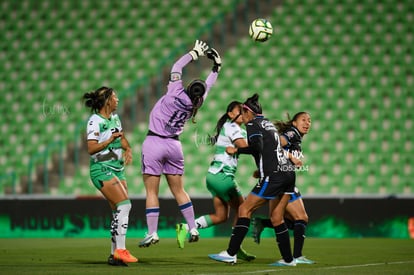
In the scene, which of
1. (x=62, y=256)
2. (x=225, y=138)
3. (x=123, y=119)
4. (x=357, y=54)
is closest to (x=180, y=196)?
(x=225, y=138)

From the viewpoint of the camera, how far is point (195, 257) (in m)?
10.4

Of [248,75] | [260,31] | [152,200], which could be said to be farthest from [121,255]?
[248,75]

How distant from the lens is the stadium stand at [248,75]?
17.4 metres

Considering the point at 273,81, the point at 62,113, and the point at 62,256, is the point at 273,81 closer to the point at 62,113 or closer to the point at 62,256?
the point at 62,113

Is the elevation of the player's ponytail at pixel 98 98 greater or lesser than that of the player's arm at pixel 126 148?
greater

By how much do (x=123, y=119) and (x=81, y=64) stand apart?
6.67 feet

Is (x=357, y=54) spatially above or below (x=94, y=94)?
above

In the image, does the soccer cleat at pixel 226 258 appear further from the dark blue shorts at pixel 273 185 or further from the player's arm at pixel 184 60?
the player's arm at pixel 184 60

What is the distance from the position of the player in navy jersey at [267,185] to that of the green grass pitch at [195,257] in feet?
0.88

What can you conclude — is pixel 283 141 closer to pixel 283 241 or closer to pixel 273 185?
pixel 273 185

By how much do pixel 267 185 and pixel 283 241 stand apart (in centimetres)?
62

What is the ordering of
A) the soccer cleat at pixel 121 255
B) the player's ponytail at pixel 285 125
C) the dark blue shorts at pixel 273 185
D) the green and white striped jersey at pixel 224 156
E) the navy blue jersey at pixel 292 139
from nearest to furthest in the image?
the dark blue shorts at pixel 273 185 → the soccer cleat at pixel 121 255 → the navy blue jersey at pixel 292 139 → the player's ponytail at pixel 285 125 → the green and white striped jersey at pixel 224 156

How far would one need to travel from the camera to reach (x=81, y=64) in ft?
63.4

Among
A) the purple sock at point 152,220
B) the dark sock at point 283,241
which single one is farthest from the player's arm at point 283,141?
A: the purple sock at point 152,220
